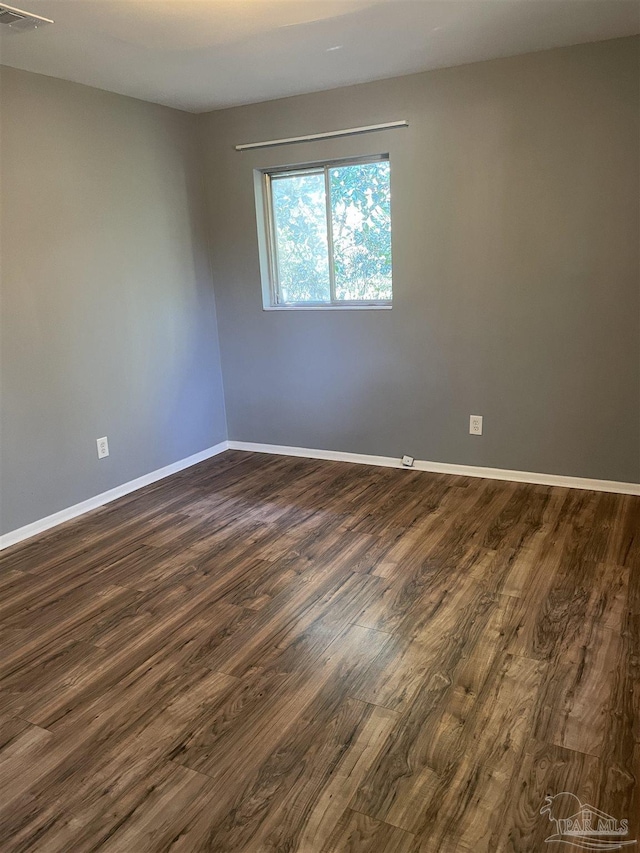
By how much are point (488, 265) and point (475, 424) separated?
95cm

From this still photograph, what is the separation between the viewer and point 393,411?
4066 mm

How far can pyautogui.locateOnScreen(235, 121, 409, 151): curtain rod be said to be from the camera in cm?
364

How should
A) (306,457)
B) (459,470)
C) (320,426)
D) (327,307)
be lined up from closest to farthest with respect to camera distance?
(459,470) < (327,307) < (320,426) < (306,457)

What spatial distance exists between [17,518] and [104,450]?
66cm

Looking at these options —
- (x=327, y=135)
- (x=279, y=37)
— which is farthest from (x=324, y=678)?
(x=327, y=135)

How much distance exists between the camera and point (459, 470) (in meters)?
3.93

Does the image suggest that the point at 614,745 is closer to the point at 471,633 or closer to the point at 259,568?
the point at 471,633

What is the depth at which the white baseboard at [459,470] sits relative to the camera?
351 cm

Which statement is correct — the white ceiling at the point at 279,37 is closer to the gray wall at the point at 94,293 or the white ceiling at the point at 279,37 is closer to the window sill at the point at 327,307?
the gray wall at the point at 94,293

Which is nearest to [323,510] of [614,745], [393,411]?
[393,411]

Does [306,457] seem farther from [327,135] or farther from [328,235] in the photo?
[327,135]

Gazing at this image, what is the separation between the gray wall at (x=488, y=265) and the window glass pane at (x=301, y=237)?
0.58ft

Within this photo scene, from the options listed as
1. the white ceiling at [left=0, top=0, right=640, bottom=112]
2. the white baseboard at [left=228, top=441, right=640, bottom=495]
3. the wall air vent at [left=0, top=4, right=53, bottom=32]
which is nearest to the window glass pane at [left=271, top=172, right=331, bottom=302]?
the white ceiling at [left=0, top=0, right=640, bottom=112]

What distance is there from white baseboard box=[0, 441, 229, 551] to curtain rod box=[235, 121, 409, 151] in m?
2.13
